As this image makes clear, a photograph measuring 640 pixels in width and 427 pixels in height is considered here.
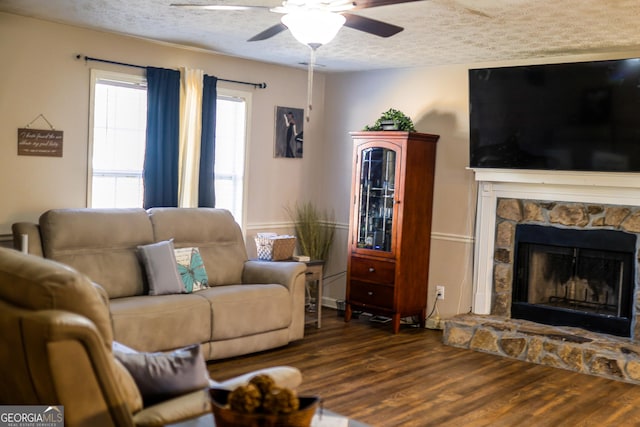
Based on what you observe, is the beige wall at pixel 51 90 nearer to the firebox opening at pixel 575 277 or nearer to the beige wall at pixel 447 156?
the beige wall at pixel 447 156

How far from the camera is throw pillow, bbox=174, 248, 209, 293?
5.12 m

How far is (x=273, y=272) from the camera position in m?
5.57

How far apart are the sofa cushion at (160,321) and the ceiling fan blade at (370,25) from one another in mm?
2278

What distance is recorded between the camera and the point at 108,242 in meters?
4.98

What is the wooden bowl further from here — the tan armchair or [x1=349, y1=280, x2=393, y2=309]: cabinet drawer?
[x1=349, y1=280, x2=393, y2=309]: cabinet drawer

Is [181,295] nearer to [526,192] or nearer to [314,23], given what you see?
[314,23]

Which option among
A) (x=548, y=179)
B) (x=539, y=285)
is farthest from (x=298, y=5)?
(x=539, y=285)

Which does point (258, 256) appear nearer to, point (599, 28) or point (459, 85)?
point (459, 85)

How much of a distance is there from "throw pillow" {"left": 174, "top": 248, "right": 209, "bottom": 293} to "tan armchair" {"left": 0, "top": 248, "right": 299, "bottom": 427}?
8.89 feet

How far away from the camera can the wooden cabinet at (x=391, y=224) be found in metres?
6.12

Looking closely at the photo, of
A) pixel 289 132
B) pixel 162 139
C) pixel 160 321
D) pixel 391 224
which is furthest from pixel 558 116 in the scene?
pixel 160 321

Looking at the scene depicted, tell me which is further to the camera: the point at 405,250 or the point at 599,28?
the point at 405,250

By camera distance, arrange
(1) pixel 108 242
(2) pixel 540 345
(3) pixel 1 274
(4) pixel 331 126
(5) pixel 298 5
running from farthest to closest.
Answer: (4) pixel 331 126
(2) pixel 540 345
(1) pixel 108 242
(5) pixel 298 5
(3) pixel 1 274

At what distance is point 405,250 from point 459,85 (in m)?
1.55
